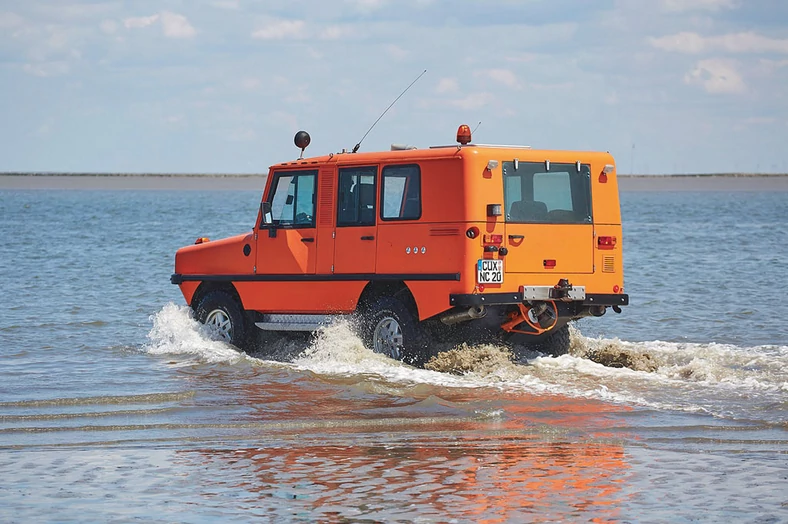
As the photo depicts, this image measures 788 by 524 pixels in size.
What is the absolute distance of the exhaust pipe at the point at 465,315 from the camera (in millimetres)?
12086

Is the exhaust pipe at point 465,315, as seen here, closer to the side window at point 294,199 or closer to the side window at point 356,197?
the side window at point 356,197

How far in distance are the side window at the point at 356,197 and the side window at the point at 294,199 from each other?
41cm

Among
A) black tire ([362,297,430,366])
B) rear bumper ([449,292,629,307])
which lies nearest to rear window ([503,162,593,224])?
rear bumper ([449,292,629,307])

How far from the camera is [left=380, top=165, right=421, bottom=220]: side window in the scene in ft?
40.9

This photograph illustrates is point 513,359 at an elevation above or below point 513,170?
below

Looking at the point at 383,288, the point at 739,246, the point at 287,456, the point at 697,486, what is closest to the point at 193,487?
the point at 287,456

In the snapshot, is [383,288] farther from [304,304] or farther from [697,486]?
[697,486]

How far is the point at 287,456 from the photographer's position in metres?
8.79

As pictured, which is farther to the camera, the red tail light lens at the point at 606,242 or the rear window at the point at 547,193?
the red tail light lens at the point at 606,242

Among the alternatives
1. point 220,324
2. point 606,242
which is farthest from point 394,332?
point 220,324

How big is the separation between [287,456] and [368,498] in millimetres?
1457

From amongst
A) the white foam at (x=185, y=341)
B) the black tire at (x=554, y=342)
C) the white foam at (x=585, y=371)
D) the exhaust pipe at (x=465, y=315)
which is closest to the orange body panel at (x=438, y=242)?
the exhaust pipe at (x=465, y=315)

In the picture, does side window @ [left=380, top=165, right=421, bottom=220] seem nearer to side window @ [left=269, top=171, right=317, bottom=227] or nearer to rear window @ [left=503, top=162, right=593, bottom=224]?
rear window @ [left=503, top=162, right=593, bottom=224]

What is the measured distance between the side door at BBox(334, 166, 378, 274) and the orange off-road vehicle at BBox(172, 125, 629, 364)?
0.01 metres
